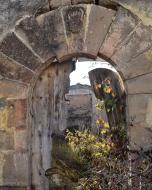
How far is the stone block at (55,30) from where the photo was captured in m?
5.75

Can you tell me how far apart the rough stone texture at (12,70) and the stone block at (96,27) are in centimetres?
77

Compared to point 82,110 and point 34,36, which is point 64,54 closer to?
point 34,36

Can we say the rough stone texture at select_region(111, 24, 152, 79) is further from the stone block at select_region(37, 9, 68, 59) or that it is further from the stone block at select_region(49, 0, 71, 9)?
the stone block at select_region(49, 0, 71, 9)

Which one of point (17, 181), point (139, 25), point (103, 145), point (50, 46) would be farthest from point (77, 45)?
point (17, 181)

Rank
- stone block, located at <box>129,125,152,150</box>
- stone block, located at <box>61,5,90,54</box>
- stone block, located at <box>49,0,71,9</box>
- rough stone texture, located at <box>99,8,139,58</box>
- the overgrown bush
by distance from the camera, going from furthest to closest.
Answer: stone block, located at <box>49,0,71,9</box>, stone block, located at <box>61,5,90,54</box>, rough stone texture, located at <box>99,8,139,58</box>, stone block, located at <box>129,125,152,150</box>, the overgrown bush

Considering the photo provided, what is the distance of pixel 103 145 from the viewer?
577 cm

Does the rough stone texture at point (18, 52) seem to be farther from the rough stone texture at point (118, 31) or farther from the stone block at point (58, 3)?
the rough stone texture at point (118, 31)

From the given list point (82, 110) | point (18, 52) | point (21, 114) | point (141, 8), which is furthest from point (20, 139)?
point (82, 110)

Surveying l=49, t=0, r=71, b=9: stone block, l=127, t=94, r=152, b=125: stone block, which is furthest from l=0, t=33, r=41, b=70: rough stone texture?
l=127, t=94, r=152, b=125: stone block

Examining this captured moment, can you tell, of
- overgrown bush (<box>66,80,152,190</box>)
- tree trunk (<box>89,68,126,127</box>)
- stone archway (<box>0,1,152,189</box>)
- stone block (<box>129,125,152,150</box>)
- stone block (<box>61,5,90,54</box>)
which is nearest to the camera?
overgrown bush (<box>66,80,152,190</box>)

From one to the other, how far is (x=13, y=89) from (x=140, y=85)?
1502 mm

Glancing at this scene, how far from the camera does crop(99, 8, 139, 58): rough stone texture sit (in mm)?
5625

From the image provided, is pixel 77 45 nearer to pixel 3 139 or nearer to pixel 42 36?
pixel 42 36

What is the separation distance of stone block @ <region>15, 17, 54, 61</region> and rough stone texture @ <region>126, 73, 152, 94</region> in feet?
3.25
